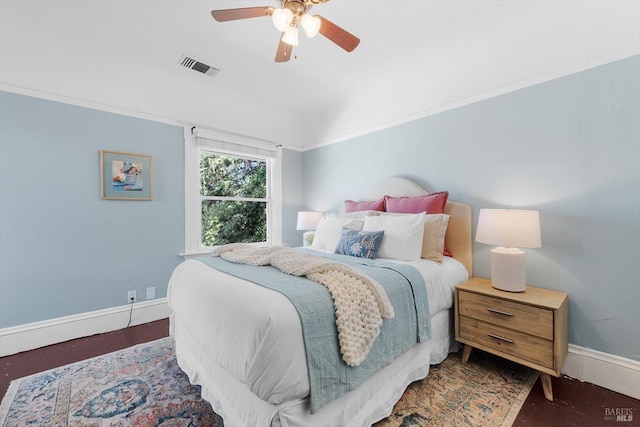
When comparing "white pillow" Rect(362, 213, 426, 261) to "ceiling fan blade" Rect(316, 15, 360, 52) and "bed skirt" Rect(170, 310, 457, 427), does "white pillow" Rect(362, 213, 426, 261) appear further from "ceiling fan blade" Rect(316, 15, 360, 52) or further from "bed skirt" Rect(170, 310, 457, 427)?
"ceiling fan blade" Rect(316, 15, 360, 52)

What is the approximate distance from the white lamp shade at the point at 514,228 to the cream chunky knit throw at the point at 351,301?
104 centimetres

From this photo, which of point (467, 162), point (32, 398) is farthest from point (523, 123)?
point (32, 398)

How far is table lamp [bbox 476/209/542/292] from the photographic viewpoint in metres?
1.83

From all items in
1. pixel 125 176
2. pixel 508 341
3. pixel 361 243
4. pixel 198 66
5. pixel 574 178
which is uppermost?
pixel 198 66

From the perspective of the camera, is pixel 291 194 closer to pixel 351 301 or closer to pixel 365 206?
pixel 365 206

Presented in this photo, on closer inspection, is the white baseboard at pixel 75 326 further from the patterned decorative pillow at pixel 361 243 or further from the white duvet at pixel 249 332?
the patterned decorative pillow at pixel 361 243

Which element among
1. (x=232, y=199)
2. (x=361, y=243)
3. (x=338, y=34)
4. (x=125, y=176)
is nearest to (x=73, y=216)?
(x=125, y=176)

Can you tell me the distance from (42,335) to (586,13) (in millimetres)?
4841

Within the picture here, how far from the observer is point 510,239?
6.09 feet

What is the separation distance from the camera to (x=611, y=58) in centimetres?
182

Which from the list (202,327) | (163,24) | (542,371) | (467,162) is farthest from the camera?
(467,162)

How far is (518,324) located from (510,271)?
354 millimetres

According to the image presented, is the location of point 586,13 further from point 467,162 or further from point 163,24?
point 163,24

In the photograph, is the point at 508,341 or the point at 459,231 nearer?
the point at 508,341
